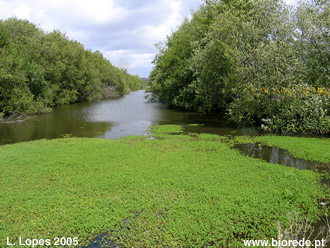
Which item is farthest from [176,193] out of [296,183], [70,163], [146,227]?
[70,163]

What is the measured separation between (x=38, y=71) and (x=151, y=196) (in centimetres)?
3481

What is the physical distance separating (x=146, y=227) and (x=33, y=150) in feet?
34.5

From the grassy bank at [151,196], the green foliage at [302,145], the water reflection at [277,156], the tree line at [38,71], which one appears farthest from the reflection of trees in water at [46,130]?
the green foliage at [302,145]

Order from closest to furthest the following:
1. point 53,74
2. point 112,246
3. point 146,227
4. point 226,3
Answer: point 112,246, point 146,227, point 226,3, point 53,74

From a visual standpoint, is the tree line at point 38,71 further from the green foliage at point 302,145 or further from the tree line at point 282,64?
the green foliage at point 302,145

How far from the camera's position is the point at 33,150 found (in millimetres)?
15234

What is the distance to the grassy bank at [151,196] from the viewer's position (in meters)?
7.50

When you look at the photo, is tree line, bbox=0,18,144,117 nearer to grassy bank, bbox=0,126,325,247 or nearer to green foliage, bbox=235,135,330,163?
grassy bank, bbox=0,126,325,247

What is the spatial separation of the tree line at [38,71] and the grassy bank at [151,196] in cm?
1572

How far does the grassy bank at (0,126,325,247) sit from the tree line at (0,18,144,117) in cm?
1572

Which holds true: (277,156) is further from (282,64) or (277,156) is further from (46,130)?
(46,130)

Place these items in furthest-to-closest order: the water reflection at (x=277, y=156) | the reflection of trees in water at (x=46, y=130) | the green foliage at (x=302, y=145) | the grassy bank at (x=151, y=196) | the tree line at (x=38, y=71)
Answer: the tree line at (x=38, y=71) → the reflection of trees in water at (x=46, y=130) → the green foliage at (x=302, y=145) → the water reflection at (x=277, y=156) → the grassy bank at (x=151, y=196)

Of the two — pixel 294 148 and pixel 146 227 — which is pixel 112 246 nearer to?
pixel 146 227

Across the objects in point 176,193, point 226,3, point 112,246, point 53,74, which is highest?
point 226,3
